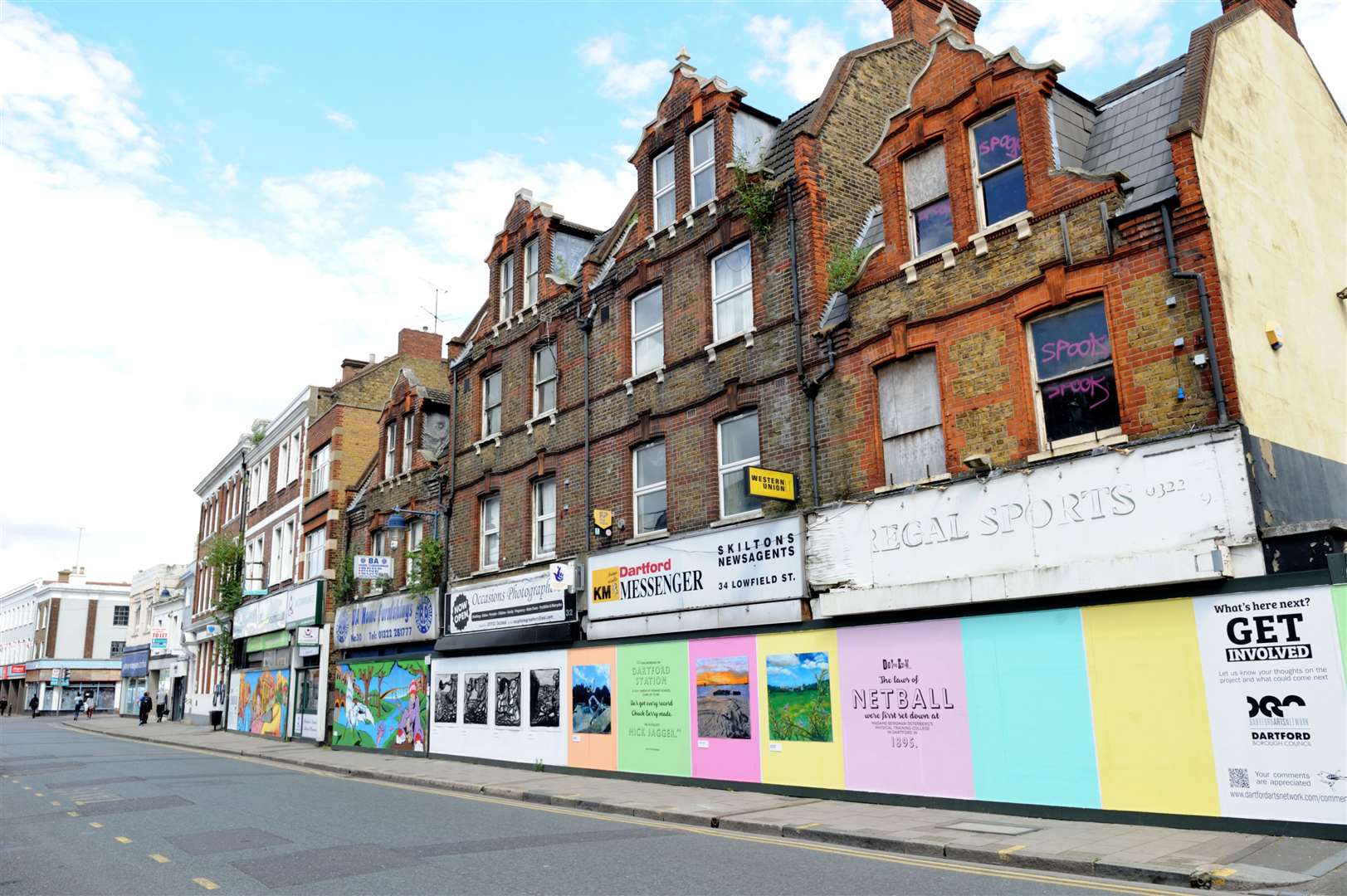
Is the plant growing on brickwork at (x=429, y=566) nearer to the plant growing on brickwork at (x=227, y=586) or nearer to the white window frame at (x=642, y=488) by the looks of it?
the white window frame at (x=642, y=488)

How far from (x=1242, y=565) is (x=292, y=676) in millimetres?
30308

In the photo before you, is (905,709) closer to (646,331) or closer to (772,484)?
(772,484)

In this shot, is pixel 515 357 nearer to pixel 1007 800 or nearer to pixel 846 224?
pixel 846 224

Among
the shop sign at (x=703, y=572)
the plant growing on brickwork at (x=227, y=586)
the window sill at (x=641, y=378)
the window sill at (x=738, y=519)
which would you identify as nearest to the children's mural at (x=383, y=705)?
the shop sign at (x=703, y=572)

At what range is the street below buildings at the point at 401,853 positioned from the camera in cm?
813

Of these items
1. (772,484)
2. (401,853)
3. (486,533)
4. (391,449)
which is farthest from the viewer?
(391,449)

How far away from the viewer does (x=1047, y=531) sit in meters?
11.7

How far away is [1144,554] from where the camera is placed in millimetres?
10648

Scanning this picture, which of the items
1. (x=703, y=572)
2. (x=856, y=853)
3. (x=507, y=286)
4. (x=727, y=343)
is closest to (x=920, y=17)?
(x=727, y=343)

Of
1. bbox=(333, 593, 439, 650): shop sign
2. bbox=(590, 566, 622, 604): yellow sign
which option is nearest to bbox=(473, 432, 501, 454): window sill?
bbox=(333, 593, 439, 650): shop sign

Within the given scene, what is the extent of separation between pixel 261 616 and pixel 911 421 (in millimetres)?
31328

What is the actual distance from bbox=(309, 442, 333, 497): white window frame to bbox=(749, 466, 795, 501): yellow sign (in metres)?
22.5

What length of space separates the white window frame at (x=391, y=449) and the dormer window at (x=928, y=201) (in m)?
19.4

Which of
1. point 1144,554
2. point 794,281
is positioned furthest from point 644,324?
point 1144,554
